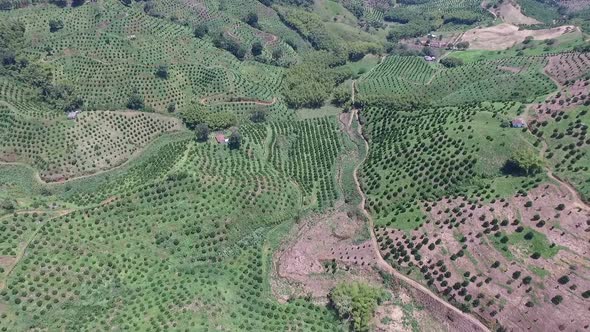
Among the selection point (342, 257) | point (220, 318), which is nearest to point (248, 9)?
point (342, 257)

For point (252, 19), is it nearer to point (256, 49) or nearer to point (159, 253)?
point (256, 49)

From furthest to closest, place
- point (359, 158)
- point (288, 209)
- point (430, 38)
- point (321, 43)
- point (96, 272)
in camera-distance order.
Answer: point (430, 38), point (321, 43), point (359, 158), point (288, 209), point (96, 272)

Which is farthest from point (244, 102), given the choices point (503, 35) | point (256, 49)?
point (503, 35)

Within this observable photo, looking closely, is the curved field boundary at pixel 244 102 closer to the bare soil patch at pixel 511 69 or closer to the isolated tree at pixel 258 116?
the isolated tree at pixel 258 116

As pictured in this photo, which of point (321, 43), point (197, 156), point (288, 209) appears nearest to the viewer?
point (288, 209)

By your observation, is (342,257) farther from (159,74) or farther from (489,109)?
(159,74)

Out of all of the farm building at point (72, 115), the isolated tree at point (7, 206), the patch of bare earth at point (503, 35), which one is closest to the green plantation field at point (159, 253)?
the isolated tree at point (7, 206)
